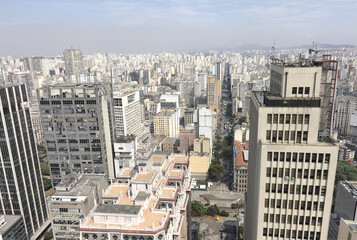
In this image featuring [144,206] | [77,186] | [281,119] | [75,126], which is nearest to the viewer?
[281,119]

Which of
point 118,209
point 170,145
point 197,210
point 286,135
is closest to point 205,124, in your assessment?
point 170,145

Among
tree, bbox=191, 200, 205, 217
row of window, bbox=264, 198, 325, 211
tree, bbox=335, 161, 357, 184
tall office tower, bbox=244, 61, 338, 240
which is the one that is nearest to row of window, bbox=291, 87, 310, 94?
tall office tower, bbox=244, 61, 338, 240

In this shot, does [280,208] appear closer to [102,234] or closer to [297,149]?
[297,149]

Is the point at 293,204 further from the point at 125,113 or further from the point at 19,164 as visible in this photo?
the point at 125,113

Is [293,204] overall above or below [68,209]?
above

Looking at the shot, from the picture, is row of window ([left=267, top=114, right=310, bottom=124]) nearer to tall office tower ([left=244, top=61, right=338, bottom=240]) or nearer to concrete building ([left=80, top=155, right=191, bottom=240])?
tall office tower ([left=244, top=61, right=338, bottom=240])

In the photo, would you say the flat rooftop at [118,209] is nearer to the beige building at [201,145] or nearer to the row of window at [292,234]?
the row of window at [292,234]

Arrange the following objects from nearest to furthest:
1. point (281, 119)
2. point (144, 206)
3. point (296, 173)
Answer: point (281, 119) → point (296, 173) → point (144, 206)

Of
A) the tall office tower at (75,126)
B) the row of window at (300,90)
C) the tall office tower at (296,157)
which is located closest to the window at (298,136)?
the tall office tower at (296,157)
